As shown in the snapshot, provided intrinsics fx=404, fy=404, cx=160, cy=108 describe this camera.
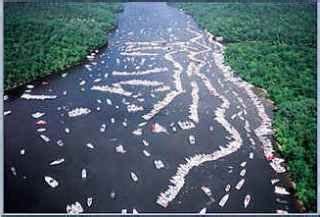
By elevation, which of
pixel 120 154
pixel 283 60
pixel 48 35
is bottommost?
pixel 120 154

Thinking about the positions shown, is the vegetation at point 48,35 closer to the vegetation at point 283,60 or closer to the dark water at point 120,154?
the dark water at point 120,154

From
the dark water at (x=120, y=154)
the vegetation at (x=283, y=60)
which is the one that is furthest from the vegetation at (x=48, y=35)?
the vegetation at (x=283, y=60)

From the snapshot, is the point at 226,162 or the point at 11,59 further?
the point at 11,59

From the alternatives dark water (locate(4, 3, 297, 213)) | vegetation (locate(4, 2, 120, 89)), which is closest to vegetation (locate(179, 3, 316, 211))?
dark water (locate(4, 3, 297, 213))

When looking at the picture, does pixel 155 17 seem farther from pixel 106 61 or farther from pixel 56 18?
pixel 106 61

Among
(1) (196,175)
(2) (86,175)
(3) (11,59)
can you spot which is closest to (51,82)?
(3) (11,59)

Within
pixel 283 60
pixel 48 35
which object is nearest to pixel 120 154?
pixel 283 60

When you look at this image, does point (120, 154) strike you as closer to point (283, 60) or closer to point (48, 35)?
point (283, 60)
